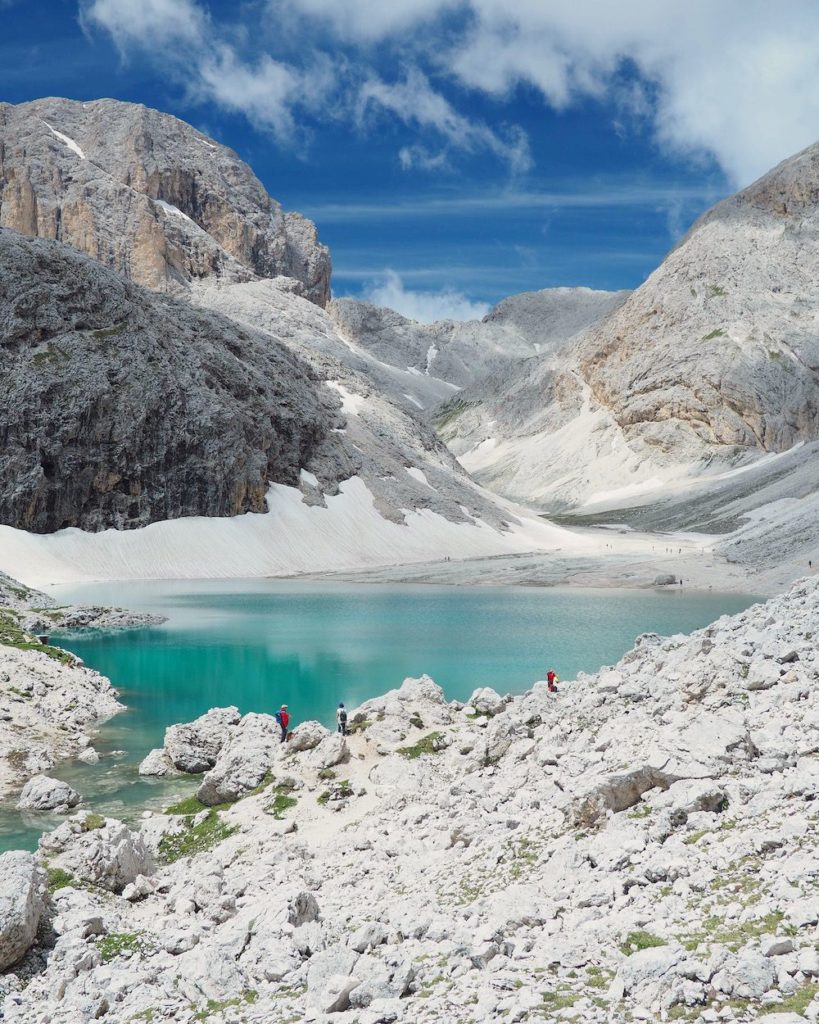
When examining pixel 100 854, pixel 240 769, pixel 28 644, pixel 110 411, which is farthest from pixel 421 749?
pixel 110 411

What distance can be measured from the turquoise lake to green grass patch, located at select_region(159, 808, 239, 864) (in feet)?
10.0

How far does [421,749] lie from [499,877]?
8041 millimetres

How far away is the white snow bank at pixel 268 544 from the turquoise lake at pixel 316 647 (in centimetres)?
1111

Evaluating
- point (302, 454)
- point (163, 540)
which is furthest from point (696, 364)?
point (163, 540)

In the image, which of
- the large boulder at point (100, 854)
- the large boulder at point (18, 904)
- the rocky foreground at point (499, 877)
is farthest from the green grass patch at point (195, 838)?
the large boulder at point (18, 904)

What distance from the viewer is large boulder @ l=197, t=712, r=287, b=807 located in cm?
2020

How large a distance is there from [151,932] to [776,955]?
8.62m

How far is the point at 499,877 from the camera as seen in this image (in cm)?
1229

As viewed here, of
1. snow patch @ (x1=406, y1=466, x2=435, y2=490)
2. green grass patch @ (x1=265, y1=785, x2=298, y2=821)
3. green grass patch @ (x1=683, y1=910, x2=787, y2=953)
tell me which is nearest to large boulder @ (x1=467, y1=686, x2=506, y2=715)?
green grass patch @ (x1=265, y1=785, x2=298, y2=821)

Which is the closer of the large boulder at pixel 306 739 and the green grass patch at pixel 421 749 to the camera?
the green grass patch at pixel 421 749

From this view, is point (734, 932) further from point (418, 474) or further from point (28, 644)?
point (418, 474)

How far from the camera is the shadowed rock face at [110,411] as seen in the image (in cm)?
9912

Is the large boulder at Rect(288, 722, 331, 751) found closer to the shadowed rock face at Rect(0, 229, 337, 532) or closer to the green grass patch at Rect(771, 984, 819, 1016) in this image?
the green grass patch at Rect(771, 984, 819, 1016)

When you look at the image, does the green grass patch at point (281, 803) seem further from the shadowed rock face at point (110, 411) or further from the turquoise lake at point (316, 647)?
the shadowed rock face at point (110, 411)
